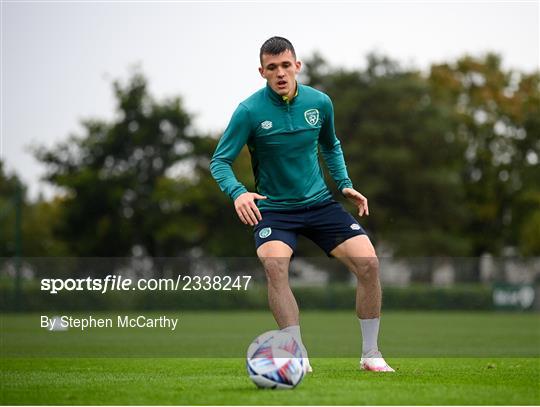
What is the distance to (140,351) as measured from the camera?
13.8 meters

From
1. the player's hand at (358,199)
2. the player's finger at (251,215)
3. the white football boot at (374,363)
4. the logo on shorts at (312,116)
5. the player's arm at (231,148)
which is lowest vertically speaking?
the white football boot at (374,363)

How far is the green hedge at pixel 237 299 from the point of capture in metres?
29.1

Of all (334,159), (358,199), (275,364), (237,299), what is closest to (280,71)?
(334,159)

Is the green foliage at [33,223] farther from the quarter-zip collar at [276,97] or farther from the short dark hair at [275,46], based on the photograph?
the short dark hair at [275,46]

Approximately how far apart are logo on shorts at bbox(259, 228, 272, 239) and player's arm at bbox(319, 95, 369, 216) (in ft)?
2.78

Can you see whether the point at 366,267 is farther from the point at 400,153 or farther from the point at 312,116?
the point at 400,153

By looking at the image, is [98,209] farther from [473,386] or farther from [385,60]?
[473,386]

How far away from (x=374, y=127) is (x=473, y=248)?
1080 centimetres

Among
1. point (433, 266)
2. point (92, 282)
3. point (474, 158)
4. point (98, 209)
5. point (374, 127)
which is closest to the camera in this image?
point (92, 282)

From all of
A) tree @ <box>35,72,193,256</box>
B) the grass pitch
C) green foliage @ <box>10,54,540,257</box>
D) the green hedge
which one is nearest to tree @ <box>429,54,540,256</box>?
green foliage @ <box>10,54,540,257</box>

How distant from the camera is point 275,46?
8211 mm

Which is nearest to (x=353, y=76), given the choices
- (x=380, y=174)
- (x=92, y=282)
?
(x=380, y=174)

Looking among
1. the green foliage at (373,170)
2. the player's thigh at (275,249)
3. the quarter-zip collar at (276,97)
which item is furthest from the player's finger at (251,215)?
the green foliage at (373,170)

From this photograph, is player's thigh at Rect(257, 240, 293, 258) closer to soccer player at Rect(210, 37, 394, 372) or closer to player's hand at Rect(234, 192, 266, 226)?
soccer player at Rect(210, 37, 394, 372)
